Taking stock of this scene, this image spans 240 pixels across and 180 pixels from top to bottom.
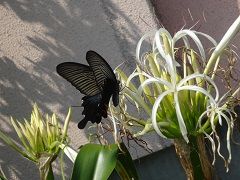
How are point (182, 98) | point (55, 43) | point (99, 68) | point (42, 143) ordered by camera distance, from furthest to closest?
point (55, 43), point (42, 143), point (99, 68), point (182, 98)

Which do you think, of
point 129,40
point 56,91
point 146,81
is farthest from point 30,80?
point 146,81

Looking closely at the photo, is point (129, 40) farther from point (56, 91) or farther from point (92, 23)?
point (56, 91)

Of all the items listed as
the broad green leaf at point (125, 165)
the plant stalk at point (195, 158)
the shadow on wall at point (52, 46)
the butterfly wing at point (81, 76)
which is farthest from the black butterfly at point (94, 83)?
the shadow on wall at point (52, 46)

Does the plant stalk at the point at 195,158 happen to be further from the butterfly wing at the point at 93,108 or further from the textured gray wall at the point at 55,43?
the textured gray wall at the point at 55,43

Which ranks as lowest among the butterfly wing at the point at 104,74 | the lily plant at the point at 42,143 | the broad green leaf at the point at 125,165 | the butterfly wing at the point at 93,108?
the broad green leaf at the point at 125,165

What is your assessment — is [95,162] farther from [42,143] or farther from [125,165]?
[42,143]

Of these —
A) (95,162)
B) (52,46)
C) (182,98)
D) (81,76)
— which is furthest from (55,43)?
(182,98)
